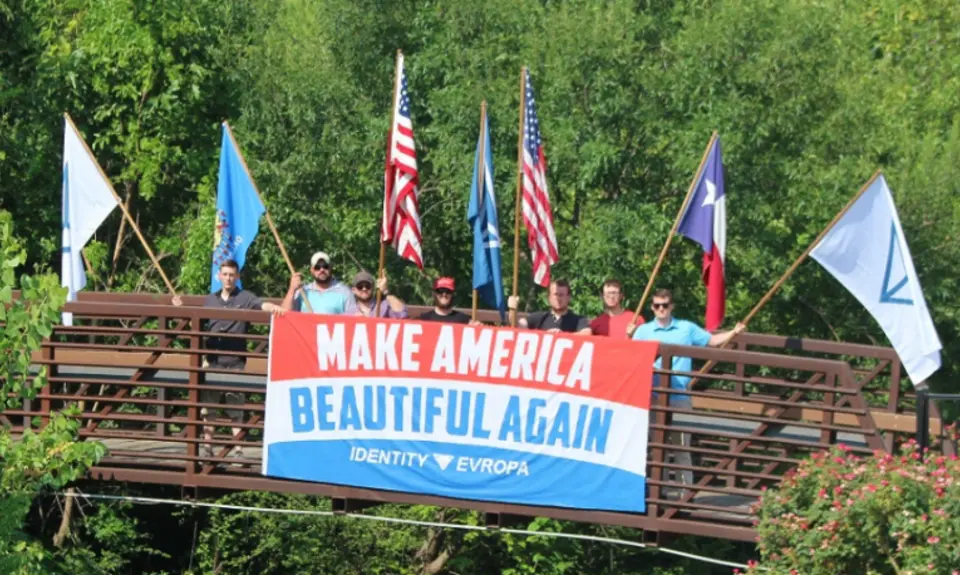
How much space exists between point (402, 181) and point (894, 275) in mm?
3864

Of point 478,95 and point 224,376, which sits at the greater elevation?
point 478,95

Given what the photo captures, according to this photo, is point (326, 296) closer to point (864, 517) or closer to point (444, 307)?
point (444, 307)

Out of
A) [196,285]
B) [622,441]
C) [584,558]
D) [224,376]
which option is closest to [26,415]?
[224,376]

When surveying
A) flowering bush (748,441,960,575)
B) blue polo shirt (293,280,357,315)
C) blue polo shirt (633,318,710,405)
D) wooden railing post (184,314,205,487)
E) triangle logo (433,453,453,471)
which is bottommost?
flowering bush (748,441,960,575)

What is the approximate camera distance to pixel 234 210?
1698 centimetres

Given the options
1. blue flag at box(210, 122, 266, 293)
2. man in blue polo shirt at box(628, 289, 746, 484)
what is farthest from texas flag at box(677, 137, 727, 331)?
blue flag at box(210, 122, 266, 293)

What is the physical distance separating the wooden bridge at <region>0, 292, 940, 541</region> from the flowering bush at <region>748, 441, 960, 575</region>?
91cm

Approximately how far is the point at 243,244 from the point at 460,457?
2.97 metres

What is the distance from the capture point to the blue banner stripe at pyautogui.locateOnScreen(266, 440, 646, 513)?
14648 millimetres

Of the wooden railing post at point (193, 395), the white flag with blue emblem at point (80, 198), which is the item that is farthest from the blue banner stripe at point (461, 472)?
the white flag with blue emblem at point (80, 198)

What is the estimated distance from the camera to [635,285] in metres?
22.9

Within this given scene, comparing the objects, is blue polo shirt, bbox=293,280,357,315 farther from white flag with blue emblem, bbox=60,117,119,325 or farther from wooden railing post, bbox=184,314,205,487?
white flag with blue emblem, bbox=60,117,119,325

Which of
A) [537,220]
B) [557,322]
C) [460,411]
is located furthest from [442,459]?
[537,220]

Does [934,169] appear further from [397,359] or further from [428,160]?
[397,359]
